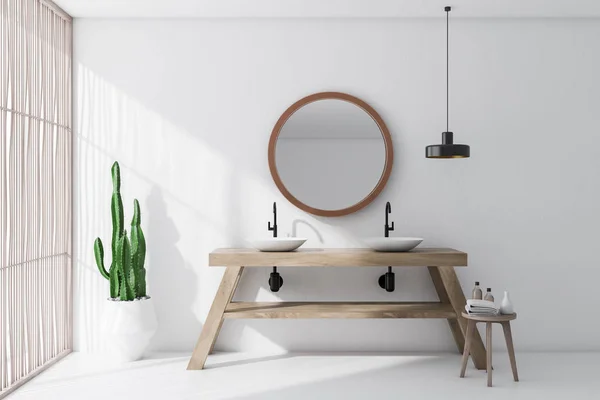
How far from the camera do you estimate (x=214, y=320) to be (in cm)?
413

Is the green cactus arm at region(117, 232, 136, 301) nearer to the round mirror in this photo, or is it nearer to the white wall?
the white wall

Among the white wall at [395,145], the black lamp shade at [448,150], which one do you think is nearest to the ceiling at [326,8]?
the white wall at [395,145]

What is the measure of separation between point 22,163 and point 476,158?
313 centimetres

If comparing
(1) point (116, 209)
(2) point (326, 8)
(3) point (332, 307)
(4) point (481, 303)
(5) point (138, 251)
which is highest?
(2) point (326, 8)

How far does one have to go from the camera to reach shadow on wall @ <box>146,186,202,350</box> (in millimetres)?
4668

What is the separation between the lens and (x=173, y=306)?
4672 millimetres

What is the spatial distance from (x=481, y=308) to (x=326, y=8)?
90.2 inches

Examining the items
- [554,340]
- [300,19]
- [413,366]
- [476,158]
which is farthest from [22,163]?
[554,340]

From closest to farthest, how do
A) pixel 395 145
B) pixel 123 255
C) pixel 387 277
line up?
pixel 123 255 → pixel 387 277 → pixel 395 145

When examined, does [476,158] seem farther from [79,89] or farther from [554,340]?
[79,89]

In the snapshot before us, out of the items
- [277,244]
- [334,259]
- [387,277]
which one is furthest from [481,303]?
[277,244]

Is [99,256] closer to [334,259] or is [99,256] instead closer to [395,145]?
[334,259]

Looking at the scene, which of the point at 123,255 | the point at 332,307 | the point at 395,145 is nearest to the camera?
the point at 332,307

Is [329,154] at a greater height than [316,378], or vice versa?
[329,154]
